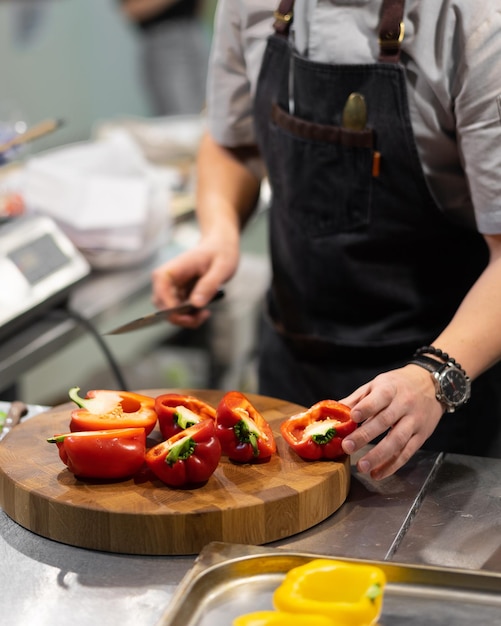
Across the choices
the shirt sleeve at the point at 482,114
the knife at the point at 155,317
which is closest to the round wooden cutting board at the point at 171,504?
the knife at the point at 155,317

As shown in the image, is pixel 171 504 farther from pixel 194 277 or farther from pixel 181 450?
pixel 194 277

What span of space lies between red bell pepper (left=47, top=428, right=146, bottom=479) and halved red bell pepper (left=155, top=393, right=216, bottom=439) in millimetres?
70

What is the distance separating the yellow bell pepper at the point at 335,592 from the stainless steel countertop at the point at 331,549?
0.19 feet

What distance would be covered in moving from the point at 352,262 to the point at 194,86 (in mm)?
3488

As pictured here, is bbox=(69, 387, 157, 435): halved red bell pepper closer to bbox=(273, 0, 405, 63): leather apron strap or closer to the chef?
the chef

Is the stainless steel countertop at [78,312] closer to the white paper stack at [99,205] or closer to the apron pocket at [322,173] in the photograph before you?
the white paper stack at [99,205]

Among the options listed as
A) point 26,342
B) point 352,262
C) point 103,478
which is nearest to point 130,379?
point 26,342

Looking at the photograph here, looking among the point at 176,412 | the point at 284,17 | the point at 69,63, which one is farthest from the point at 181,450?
the point at 69,63

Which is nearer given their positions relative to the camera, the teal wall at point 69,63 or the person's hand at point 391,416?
the person's hand at point 391,416

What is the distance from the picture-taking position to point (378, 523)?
112 cm

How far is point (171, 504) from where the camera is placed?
3.46 feet

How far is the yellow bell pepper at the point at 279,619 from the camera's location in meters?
0.85

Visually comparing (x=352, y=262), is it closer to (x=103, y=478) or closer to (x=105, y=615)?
(x=103, y=478)

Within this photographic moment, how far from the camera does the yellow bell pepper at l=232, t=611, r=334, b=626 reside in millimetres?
847
